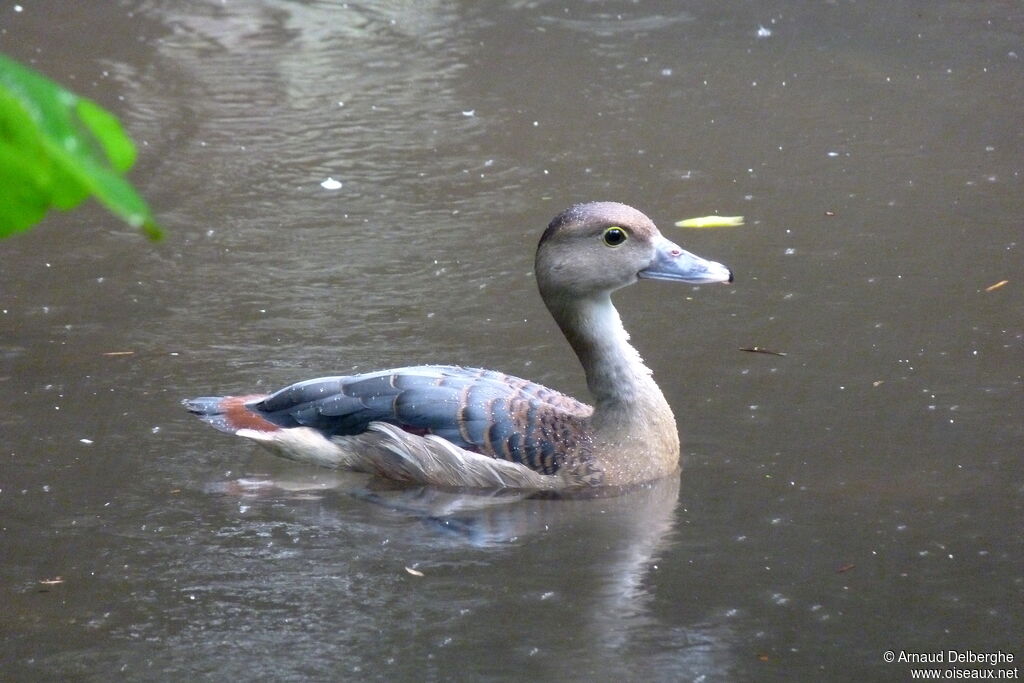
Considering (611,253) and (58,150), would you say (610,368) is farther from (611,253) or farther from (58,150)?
(58,150)

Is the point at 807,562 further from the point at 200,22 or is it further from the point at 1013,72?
the point at 200,22

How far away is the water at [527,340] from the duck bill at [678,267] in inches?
30.5

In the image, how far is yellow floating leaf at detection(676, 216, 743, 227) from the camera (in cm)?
806

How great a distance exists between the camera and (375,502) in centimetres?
571

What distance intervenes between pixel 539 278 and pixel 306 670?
220 cm

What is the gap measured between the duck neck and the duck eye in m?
0.26

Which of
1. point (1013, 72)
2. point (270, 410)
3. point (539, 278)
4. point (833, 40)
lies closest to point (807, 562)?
point (539, 278)

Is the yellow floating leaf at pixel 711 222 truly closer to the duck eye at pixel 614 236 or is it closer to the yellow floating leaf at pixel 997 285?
the yellow floating leaf at pixel 997 285

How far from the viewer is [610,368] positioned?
575 cm

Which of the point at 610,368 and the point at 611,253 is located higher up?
the point at 611,253

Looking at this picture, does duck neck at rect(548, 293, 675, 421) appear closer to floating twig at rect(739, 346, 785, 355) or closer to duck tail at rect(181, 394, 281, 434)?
floating twig at rect(739, 346, 785, 355)

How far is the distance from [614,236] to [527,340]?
132 centimetres

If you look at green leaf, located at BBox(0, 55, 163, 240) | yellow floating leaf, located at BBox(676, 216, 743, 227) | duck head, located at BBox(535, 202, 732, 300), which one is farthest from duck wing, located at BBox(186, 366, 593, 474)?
green leaf, located at BBox(0, 55, 163, 240)

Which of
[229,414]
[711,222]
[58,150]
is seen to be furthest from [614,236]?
[58,150]
